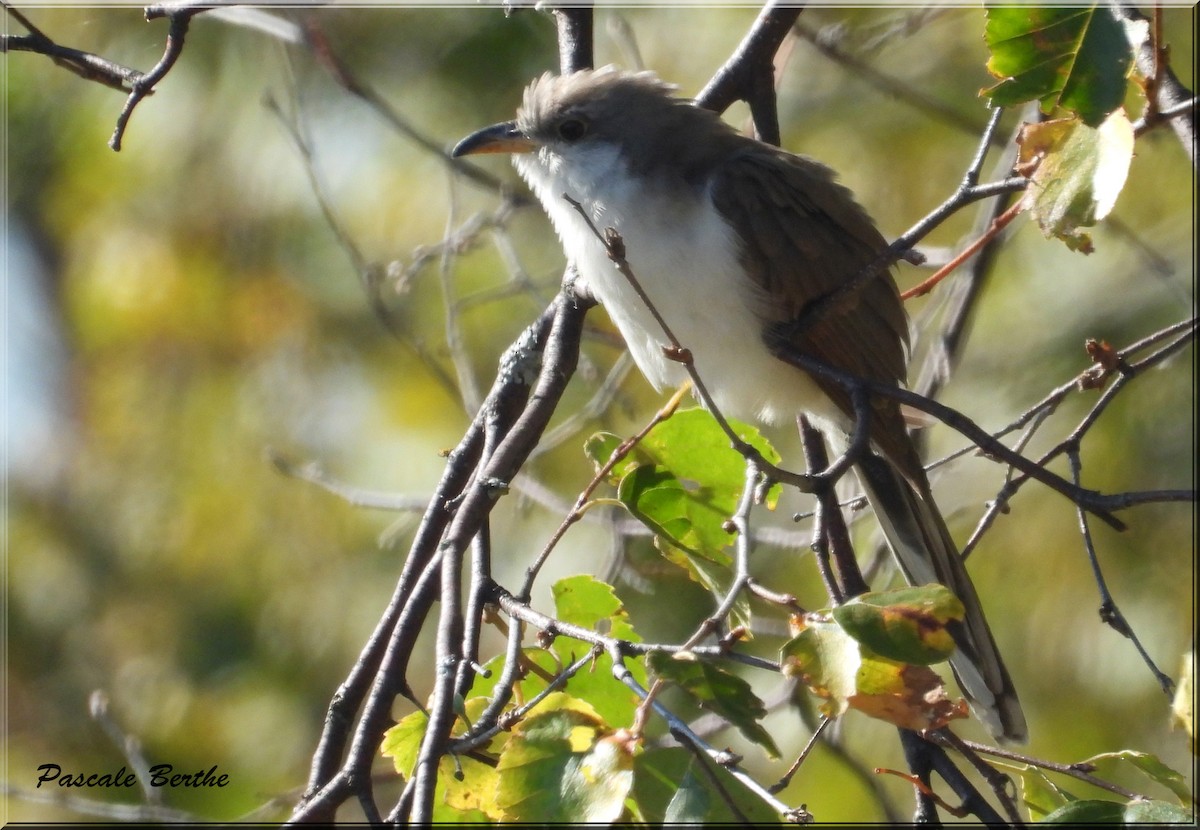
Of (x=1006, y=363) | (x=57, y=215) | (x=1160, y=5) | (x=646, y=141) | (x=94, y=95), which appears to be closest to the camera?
(x=1160, y=5)

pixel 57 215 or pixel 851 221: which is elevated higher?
pixel 851 221

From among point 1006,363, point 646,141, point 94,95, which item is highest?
point 1006,363

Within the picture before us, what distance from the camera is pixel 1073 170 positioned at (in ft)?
6.08

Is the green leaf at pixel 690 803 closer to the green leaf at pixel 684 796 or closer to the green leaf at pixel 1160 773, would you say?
the green leaf at pixel 684 796

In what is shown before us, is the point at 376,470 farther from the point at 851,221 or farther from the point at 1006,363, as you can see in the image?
the point at 851,221

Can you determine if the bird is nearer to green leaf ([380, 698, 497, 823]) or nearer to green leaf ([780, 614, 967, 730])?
green leaf ([780, 614, 967, 730])

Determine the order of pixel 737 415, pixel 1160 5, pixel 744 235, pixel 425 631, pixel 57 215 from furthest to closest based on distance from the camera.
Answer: pixel 57 215 → pixel 425 631 → pixel 737 415 → pixel 744 235 → pixel 1160 5

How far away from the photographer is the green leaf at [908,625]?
1.54 meters

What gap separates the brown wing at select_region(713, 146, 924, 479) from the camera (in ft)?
9.21

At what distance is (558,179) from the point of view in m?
3.07

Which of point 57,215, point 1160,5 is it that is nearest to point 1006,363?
point 1160,5

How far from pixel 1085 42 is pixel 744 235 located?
3.65ft

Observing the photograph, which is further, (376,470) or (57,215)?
(57,215)

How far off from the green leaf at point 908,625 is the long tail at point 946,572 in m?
1.14
